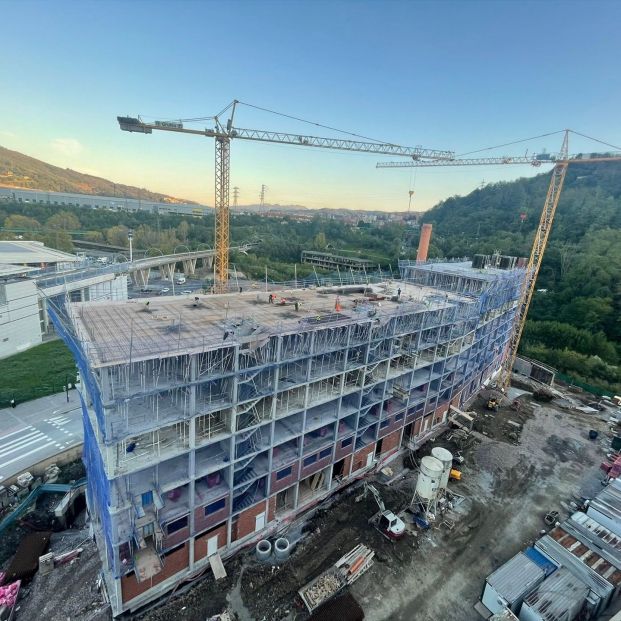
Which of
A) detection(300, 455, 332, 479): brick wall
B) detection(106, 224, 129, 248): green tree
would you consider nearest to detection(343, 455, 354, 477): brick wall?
detection(300, 455, 332, 479): brick wall

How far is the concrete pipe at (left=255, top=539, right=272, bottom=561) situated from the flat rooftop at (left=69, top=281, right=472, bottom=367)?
12564mm

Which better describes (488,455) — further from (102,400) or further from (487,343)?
(102,400)

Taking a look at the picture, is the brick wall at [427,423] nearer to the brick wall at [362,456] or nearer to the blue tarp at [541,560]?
the brick wall at [362,456]

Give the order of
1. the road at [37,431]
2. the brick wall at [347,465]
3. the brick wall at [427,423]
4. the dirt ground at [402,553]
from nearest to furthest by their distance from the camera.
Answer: the dirt ground at [402,553] < the brick wall at [347,465] < the road at [37,431] < the brick wall at [427,423]

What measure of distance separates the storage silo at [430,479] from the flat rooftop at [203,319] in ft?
35.2

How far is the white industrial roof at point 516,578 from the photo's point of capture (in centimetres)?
1725

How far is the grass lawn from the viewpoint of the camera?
1352 inches

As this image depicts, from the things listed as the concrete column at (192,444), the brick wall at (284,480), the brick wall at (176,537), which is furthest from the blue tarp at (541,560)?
the brick wall at (176,537)

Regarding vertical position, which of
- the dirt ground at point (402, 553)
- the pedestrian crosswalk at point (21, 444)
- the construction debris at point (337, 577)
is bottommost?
the pedestrian crosswalk at point (21, 444)

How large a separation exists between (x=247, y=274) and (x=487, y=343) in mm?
76071

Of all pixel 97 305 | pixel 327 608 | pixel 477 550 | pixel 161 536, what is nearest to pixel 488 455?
pixel 477 550

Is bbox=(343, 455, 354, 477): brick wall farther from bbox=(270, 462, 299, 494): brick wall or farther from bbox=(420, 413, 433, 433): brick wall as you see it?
bbox=(420, 413, 433, 433): brick wall

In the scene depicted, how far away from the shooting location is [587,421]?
3784 centimetres

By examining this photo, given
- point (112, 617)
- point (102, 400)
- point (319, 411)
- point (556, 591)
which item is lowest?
point (112, 617)
